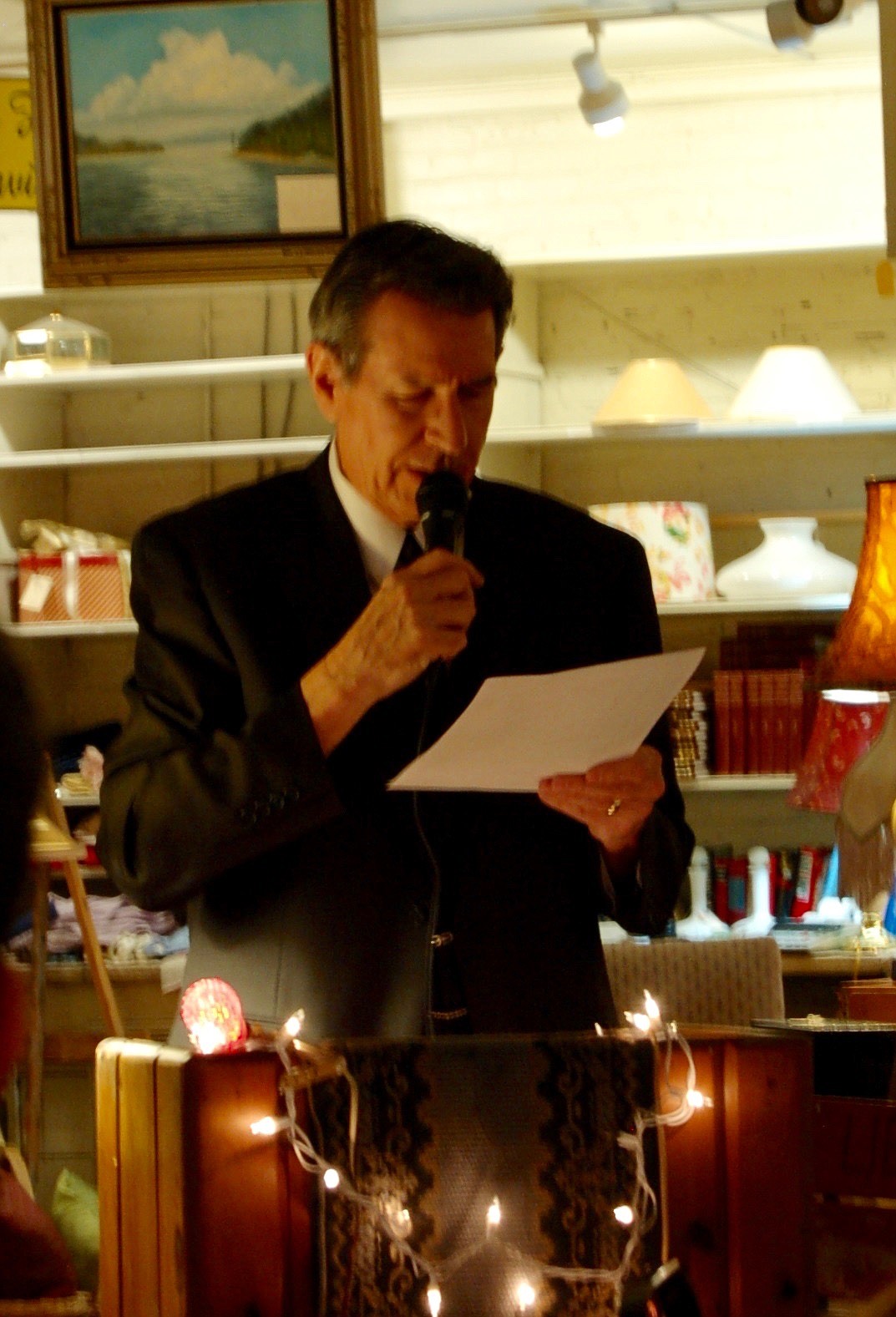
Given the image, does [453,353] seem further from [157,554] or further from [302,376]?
[302,376]

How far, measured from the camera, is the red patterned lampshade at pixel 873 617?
4.66 feet

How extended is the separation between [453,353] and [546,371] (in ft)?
10.3

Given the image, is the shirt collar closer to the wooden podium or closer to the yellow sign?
the wooden podium

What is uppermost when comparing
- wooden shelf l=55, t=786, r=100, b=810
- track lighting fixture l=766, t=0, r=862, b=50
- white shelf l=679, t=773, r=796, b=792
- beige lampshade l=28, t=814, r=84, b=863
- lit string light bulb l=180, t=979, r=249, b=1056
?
track lighting fixture l=766, t=0, r=862, b=50

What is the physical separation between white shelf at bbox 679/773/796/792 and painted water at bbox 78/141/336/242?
174 cm

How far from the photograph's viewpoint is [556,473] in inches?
175

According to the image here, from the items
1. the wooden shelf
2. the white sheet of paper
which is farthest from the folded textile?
the white sheet of paper

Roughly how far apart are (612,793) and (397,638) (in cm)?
22

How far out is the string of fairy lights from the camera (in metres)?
1.01

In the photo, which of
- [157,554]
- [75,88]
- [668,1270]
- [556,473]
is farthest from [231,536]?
[556,473]

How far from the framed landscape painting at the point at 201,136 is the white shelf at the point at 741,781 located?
1631 millimetres

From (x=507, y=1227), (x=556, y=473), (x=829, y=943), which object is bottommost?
(x=829, y=943)

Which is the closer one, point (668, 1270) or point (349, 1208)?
point (668, 1270)

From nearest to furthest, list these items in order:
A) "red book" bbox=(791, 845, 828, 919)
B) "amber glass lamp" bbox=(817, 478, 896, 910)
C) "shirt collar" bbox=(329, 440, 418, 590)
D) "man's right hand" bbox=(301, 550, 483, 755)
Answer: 1. "man's right hand" bbox=(301, 550, 483, 755)
2. "amber glass lamp" bbox=(817, 478, 896, 910)
3. "shirt collar" bbox=(329, 440, 418, 590)
4. "red book" bbox=(791, 845, 828, 919)
